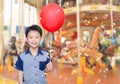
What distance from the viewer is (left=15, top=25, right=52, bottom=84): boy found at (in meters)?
1.54

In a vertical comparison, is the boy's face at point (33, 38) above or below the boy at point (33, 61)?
above

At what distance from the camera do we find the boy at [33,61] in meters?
1.54

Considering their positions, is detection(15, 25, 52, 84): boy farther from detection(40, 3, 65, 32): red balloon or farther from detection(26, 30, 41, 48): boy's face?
detection(40, 3, 65, 32): red balloon

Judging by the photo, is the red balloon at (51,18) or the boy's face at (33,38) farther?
the red balloon at (51,18)

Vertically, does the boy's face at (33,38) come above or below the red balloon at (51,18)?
below

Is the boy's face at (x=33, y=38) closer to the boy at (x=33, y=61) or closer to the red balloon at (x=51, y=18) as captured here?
the boy at (x=33, y=61)

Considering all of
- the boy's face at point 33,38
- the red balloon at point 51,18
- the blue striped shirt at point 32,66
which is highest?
the red balloon at point 51,18

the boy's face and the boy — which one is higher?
the boy's face

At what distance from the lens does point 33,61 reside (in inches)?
Result: 60.9

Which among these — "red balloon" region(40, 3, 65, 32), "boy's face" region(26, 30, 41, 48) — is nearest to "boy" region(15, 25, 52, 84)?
"boy's face" region(26, 30, 41, 48)

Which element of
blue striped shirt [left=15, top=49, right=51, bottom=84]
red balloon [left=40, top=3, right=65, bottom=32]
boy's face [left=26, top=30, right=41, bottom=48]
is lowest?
blue striped shirt [left=15, top=49, right=51, bottom=84]

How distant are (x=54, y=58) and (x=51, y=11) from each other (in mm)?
3805

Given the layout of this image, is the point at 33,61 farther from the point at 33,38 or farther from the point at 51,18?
the point at 51,18

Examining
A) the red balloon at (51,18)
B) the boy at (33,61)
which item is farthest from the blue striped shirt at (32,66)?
the red balloon at (51,18)
